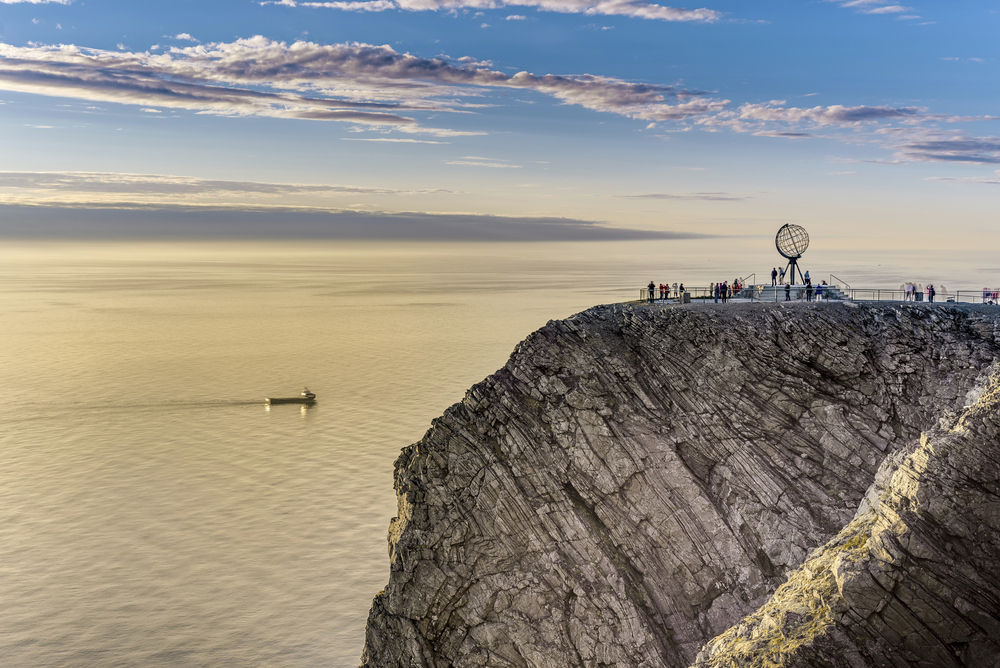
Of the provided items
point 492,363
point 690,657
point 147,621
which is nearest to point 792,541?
point 690,657

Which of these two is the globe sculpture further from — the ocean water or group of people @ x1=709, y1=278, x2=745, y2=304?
the ocean water

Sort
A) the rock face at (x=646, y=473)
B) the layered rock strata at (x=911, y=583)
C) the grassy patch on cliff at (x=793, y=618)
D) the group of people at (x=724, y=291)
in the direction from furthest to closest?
the group of people at (x=724, y=291) → the rock face at (x=646, y=473) → the grassy patch on cliff at (x=793, y=618) → the layered rock strata at (x=911, y=583)

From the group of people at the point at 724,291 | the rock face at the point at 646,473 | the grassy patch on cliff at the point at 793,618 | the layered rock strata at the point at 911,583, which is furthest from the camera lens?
the group of people at the point at 724,291

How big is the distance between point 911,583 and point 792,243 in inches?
1418

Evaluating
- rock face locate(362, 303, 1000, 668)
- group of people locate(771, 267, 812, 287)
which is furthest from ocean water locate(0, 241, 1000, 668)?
group of people locate(771, 267, 812, 287)

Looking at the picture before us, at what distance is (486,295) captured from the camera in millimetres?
189875

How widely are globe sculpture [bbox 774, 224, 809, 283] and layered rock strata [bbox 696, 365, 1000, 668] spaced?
31378 mm

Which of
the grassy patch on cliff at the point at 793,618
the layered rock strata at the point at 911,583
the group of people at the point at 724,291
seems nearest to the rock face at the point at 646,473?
the group of people at the point at 724,291

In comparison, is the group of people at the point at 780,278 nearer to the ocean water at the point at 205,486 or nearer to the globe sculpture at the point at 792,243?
the globe sculpture at the point at 792,243

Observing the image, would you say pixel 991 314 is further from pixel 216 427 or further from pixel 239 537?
pixel 216 427

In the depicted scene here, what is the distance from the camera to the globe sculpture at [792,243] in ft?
163

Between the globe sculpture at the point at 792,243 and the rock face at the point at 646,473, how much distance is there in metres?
12.1

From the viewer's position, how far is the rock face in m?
29.3

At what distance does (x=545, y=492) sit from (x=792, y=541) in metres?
10.5
